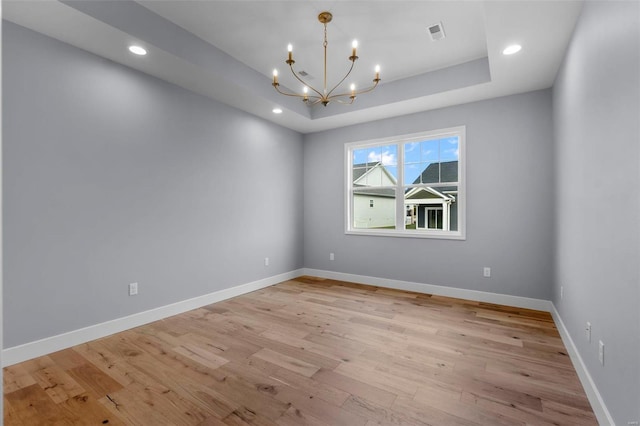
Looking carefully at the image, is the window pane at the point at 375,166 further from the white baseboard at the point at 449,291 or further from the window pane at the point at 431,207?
the white baseboard at the point at 449,291

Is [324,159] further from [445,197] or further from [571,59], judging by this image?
[571,59]

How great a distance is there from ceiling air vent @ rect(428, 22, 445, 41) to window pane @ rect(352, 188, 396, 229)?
2.18 metres

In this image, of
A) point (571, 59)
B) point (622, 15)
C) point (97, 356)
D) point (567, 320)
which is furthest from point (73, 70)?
point (567, 320)

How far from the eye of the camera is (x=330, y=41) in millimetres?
3221

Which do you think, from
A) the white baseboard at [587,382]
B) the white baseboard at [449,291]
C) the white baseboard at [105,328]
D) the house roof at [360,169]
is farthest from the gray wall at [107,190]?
the white baseboard at [587,382]

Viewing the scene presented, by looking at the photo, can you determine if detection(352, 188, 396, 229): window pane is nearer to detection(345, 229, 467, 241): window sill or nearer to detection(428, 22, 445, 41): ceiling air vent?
detection(345, 229, 467, 241): window sill

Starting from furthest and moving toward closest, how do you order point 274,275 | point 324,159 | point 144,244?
1. point 324,159
2. point 274,275
3. point 144,244

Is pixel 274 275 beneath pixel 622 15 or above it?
beneath

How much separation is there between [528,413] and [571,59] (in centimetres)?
266

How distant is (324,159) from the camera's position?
5.42 m

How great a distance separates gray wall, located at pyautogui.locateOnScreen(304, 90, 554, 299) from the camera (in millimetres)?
3688

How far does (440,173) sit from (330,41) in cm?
228

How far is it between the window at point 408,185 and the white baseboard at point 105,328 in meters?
2.19

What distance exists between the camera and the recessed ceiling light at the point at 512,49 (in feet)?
9.15
